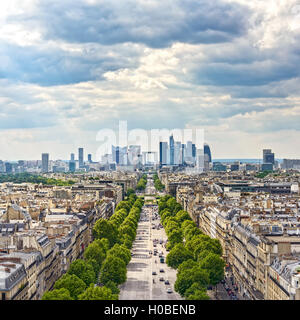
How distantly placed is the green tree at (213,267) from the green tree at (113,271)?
27.7ft

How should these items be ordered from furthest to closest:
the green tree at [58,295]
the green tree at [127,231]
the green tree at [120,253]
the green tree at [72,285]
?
the green tree at [127,231]
the green tree at [120,253]
the green tree at [72,285]
the green tree at [58,295]

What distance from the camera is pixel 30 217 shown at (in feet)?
272

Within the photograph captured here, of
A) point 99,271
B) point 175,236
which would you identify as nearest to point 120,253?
point 99,271

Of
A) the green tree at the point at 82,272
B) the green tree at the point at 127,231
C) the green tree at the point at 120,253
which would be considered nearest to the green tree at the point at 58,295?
the green tree at the point at 82,272

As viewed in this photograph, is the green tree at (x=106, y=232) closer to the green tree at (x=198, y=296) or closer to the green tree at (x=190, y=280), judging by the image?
the green tree at (x=190, y=280)

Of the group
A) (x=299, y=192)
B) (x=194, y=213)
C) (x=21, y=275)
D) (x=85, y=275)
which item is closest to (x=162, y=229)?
(x=194, y=213)

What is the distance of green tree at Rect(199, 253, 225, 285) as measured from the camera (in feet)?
201

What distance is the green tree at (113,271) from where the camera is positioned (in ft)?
203

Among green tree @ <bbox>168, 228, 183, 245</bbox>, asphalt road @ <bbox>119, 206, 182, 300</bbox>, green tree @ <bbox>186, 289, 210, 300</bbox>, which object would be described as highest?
green tree @ <bbox>168, 228, 183, 245</bbox>

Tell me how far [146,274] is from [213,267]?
12.3 meters

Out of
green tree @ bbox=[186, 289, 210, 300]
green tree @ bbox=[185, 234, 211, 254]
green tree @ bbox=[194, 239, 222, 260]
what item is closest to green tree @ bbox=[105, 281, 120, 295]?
green tree @ bbox=[186, 289, 210, 300]

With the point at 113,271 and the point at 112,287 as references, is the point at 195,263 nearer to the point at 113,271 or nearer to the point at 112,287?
the point at 113,271

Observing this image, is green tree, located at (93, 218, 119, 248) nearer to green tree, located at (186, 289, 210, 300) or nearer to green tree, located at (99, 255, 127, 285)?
green tree, located at (99, 255, 127, 285)
